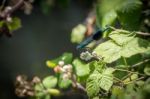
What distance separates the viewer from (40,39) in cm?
256

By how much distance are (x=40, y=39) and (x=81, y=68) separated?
1279 millimetres

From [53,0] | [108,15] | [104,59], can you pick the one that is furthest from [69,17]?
[104,59]

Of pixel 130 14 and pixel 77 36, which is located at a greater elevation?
pixel 77 36

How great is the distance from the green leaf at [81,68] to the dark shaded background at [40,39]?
102 cm

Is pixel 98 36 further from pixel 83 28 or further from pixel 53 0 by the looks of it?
pixel 53 0

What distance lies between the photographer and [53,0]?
222cm

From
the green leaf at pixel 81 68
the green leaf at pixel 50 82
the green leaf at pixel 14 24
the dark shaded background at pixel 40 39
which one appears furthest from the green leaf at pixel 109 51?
the dark shaded background at pixel 40 39

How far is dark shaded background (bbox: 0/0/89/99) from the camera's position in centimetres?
242

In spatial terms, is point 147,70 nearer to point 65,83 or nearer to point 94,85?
point 94,85

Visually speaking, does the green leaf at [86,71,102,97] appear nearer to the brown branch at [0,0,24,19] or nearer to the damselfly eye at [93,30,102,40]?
the damselfly eye at [93,30,102,40]

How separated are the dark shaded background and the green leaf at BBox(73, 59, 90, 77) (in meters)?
1.02

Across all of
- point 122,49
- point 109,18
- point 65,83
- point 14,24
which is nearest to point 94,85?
point 122,49

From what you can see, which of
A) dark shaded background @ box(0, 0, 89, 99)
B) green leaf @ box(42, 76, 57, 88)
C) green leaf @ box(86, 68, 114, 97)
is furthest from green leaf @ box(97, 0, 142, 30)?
dark shaded background @ box(0, 0, 89, 99)

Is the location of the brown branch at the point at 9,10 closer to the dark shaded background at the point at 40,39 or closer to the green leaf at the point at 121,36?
the green leaf at the point at 121,36
